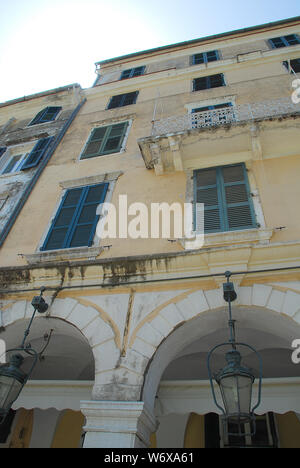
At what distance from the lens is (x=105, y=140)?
9672mm

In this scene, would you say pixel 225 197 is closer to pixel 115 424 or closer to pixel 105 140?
pixel 115 424

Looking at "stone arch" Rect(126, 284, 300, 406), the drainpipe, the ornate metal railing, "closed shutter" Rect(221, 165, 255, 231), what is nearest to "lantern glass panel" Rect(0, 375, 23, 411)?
"stone arch" Rect(126, 284, 300, 406)

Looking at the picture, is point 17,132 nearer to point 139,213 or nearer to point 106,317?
point 139,213

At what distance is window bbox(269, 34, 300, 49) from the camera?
12427 millimetres

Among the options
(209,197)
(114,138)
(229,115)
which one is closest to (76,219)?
(209,197)

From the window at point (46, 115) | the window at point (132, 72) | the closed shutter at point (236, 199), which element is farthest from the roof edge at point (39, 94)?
the closed shutter at point (236, 199)

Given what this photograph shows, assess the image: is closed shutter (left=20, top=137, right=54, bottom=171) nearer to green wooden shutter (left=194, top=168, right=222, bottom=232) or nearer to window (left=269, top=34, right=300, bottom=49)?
green wooden shutter (left=194, top=168, right=222, bottom=232)

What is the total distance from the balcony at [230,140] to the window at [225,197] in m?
0.41

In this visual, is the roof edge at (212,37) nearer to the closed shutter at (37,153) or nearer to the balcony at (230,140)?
the closed shutter at (37,153)

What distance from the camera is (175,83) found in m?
12.0

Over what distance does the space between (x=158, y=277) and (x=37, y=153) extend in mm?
6906

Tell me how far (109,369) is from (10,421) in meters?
4.05

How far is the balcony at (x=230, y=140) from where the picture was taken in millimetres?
7004

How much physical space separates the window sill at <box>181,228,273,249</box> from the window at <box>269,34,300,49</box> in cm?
1059
